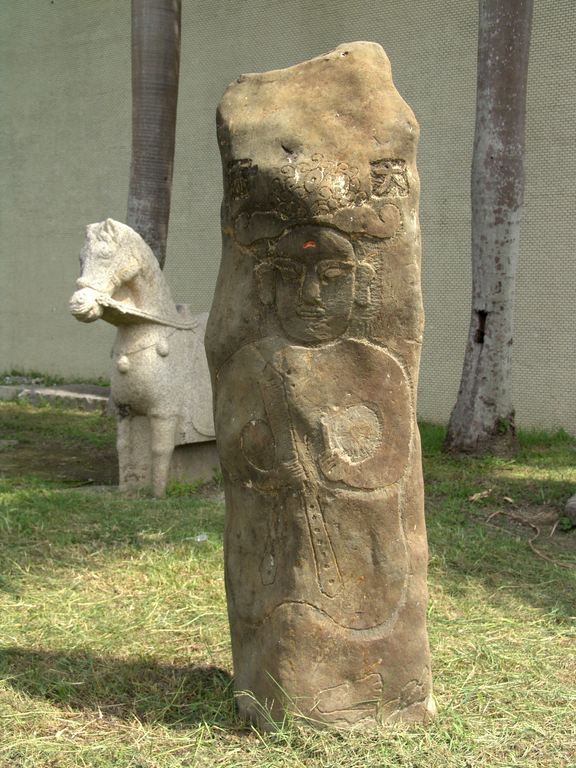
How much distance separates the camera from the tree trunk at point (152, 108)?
7562 mm

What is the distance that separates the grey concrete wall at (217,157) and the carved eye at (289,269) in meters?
6.20

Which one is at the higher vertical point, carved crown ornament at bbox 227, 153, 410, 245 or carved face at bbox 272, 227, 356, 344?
carved crown ornament at bbox 227, 153, 410, 245

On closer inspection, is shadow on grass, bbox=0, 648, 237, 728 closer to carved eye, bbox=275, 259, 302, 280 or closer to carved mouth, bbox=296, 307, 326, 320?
carved mouth, bbox=296, 307, 326, 320

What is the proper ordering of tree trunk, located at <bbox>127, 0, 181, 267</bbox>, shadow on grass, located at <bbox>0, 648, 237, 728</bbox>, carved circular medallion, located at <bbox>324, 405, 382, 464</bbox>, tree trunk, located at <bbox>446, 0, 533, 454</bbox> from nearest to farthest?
carved circular medallion, located at <bbox>324, 405, 382, 464</bbox>
shadow on grass, located at <bbox>0, 648, 237, 728</bbox>
tree trunk, located at <bbox>446, 0, 533, 454</bbox>
tree trunk, located at <bbox>127, 0, 181, 267</bbox>

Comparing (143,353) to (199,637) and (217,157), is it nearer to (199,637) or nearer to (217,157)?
(199,637)

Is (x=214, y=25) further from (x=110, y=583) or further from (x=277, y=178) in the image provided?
(x=277, y=178)

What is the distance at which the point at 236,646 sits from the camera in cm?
291

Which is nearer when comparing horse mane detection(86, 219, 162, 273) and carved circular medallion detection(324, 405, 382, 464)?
carved circular medallion detection(324, 405, 382, 464)

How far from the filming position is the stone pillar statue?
261cm

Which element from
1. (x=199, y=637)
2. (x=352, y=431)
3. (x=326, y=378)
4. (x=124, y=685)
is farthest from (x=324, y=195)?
(x=199, y=637)

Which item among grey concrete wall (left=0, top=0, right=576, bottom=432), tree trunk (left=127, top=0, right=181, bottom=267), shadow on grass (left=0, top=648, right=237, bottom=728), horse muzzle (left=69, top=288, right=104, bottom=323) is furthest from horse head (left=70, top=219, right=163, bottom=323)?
grey concrete wall (left=0, top=0, right=576, bottom=432)

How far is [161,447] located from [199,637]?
2.39 m

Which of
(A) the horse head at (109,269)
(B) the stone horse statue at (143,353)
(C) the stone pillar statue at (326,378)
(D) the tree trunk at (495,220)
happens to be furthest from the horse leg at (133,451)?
(C) the stone pillar statue at (326,378)

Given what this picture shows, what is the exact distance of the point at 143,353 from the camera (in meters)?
5.72
